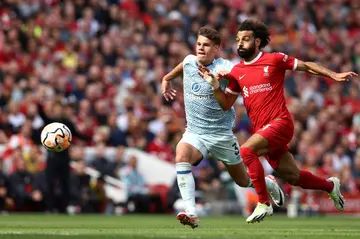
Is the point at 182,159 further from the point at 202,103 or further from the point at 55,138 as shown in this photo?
the point at 55,138

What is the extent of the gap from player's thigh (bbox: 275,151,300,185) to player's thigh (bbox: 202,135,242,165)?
522mm

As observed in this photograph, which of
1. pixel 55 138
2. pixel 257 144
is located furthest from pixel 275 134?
pixel 55 138

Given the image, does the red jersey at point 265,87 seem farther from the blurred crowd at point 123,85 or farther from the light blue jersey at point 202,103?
the blurred crowd at point 123,85

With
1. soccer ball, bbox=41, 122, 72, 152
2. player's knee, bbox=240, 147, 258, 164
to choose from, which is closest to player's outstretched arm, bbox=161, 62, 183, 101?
player's knee, bbox=240, 147, 258, 164

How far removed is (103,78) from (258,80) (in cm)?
1173

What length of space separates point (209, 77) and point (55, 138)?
4093mm

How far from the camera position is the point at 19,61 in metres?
22.6

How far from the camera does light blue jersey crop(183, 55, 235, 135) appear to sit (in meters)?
12.4

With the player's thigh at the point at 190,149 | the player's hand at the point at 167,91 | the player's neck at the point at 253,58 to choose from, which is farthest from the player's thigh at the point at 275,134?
the player's hand at the point at 167,91

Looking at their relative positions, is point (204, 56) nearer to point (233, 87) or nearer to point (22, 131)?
point (233, 87)

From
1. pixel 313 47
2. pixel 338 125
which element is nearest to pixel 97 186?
pixel 338 125

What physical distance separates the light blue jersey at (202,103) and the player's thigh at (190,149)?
0.15m

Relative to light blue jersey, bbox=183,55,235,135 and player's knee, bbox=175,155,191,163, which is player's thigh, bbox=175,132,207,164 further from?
light blue jersey, bbox=183,55,235,135

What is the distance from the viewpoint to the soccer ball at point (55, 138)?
1508 centimetres
